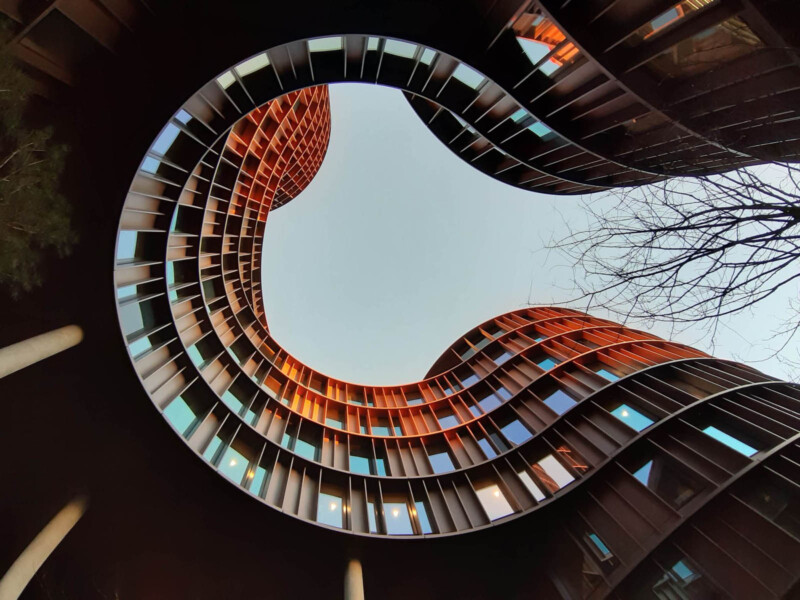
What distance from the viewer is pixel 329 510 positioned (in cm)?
1697

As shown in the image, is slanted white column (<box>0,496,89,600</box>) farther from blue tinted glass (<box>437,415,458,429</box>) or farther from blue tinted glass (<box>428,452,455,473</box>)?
blue tinted glass (<box>437,415,458,429</box>)

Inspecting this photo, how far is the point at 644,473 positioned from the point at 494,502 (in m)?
6.50

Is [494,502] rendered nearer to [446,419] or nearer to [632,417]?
[632,417]

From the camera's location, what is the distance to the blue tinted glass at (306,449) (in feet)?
65.4

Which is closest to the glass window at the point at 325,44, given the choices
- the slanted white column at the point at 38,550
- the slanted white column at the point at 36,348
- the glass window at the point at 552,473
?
the slanted white column at the point at 36,348

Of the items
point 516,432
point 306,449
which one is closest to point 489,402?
point 516,432

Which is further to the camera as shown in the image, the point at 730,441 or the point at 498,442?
the point at 498,442

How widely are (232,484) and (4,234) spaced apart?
10.9 m

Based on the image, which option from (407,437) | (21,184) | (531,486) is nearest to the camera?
(21,184)

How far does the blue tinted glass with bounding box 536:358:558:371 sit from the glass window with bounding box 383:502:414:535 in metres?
11.9

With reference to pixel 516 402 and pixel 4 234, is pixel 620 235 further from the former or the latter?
pixel 516 402

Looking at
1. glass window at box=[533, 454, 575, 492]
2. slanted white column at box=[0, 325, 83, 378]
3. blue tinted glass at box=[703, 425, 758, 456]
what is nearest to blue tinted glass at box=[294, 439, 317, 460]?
slanted white column at box=[0, 325, 83, 378]

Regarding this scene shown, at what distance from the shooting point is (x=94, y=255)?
12680 millimetres

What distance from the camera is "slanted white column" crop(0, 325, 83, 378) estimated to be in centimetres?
1031
